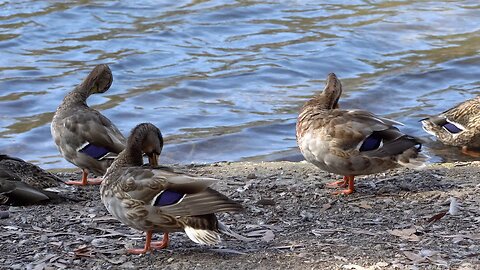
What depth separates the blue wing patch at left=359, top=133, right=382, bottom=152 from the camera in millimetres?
7828

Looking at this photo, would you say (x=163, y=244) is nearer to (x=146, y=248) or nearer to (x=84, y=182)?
(x=146, y=248)

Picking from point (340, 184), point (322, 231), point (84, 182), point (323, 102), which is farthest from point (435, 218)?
point (84, 182)

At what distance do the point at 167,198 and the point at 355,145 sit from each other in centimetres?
220

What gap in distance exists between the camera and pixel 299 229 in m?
6.84

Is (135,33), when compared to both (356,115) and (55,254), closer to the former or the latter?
(356,115)

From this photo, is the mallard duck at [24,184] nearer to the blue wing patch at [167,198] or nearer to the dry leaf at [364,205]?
the blue wing patch at [167,198]

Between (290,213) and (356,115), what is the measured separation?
1.07 metres

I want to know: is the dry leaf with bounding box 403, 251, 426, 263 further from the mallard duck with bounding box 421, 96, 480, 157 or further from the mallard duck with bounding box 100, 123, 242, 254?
the mallard duck with bounding box 421, 96, 480, 157

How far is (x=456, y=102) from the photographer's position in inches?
545

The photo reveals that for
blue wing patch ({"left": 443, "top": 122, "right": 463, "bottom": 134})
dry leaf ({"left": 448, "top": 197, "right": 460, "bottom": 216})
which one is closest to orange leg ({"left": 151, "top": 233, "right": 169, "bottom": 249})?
dry leaf ({"left": 448, "top": 197, "right": 460, "bottom": 216})

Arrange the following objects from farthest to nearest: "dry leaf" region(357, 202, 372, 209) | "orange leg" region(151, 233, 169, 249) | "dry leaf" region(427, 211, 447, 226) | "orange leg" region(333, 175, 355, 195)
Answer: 1. "orange leg" region(333, 175, 355, 195)
2. "dry leaf" region(357, 202, 372, 209)
3. "dry leaf" region(427, 211, 447, 226)
4. "orange leg" region(151, 233, 169, 249)

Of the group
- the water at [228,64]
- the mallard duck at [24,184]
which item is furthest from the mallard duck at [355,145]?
the water at [228,64]

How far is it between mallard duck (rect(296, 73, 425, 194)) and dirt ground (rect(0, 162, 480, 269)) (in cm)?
23

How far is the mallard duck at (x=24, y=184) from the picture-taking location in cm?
768
